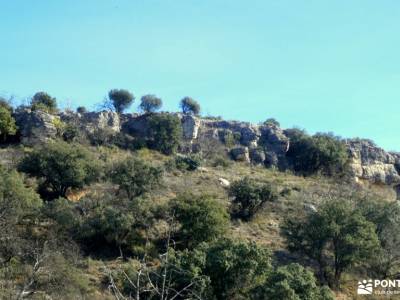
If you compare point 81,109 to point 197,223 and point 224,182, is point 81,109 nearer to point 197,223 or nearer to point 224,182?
point 224,182

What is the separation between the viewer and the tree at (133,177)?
36.8 metres

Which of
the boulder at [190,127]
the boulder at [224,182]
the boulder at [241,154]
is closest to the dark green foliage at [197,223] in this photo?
the boulder at [224,182]

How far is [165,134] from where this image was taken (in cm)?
5553

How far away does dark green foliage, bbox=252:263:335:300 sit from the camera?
70.8ft

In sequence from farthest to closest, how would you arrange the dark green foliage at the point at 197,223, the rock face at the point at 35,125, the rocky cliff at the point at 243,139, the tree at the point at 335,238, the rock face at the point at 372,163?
the rock face at the point at 372,163 → the rocky cliff at the point at 243,139 → the rock face at the point at 35,125 → the dark green foliage at the point at 197,223 → the tree at the point at 335,238

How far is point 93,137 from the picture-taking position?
54.5 meters

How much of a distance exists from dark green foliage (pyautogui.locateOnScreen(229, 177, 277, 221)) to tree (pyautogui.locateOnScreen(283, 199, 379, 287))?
20.5ft

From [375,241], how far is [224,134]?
34.3 metres

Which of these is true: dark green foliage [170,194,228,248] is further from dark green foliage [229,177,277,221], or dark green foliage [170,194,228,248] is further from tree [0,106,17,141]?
tree [0,106,17,141]

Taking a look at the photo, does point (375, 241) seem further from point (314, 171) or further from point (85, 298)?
point (314, 171)

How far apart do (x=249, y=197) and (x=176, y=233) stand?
8.04m

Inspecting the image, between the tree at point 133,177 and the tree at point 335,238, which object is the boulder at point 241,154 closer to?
the tree at point 133,177

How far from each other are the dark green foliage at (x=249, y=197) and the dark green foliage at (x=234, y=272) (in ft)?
43.4

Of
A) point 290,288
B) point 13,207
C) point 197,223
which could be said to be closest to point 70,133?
point 13,207
